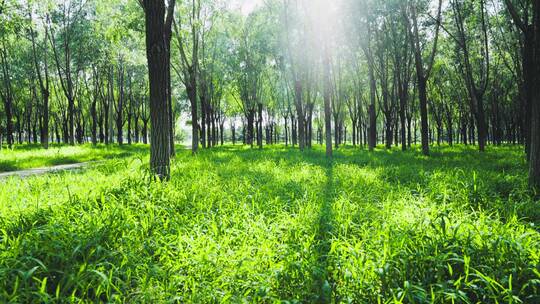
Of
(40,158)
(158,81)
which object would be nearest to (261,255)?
(158,81)

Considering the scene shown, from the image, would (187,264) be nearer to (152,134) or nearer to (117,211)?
(117,211)

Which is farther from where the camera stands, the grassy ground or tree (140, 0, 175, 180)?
tree (140, 0, 175, 180)

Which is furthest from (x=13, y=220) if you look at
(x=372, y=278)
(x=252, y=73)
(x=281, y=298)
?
(x=252, y=73)

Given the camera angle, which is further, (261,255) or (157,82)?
(157,82)

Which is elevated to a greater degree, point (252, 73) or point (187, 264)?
point (252, 73)

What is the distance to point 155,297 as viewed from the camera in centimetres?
218

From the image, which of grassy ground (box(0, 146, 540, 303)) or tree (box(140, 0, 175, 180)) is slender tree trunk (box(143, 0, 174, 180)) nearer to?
tree (box(140, 0, 175, 180))

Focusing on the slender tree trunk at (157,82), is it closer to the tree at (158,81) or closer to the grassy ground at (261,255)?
the tree at (158,81)

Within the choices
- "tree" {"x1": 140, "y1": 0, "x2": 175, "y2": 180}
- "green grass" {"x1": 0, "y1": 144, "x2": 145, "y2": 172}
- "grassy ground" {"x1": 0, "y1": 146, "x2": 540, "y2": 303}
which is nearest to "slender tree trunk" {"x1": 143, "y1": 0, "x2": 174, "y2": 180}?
"tree" {"x1": 140, "y1": 0, "x2": 175, "y2": 180}

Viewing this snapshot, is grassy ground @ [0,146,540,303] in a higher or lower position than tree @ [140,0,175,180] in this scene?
lower

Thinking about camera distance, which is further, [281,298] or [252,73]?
[252,73]

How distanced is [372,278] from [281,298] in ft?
2.63

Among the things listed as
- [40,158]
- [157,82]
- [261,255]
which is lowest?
[261,255]

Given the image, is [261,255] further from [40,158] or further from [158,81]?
[40,158]
